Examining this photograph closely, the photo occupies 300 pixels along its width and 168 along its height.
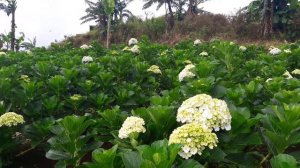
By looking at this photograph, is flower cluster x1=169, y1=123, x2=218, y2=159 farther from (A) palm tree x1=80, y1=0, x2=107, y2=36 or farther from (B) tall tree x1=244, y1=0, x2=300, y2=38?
(A) palm tree x1=80, y1=0, x2=107, y2=36

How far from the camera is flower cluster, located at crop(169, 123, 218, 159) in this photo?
2234 mm

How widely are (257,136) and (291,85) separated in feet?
4.64

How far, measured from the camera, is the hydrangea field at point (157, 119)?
2.29 m

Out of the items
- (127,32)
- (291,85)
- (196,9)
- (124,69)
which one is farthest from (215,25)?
(291,85)

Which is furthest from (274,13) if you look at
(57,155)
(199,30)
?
(57,155)

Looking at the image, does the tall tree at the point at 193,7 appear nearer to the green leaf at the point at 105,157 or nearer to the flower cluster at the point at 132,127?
the flower cluster at the point at 132,127

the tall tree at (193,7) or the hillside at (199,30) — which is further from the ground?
the tall tree at (193,7)

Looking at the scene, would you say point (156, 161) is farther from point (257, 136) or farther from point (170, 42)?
point (170, 42)

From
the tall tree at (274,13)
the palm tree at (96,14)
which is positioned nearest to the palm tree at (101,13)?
the palm tree at (96,14)

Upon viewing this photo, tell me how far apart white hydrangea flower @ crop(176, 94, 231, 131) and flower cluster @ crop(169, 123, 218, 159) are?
0.50 ft

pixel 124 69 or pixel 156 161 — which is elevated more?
pixel 124 69

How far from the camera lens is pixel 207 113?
251 centimetres

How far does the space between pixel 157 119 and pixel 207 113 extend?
0.38 metres

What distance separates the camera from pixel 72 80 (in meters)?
5.32
